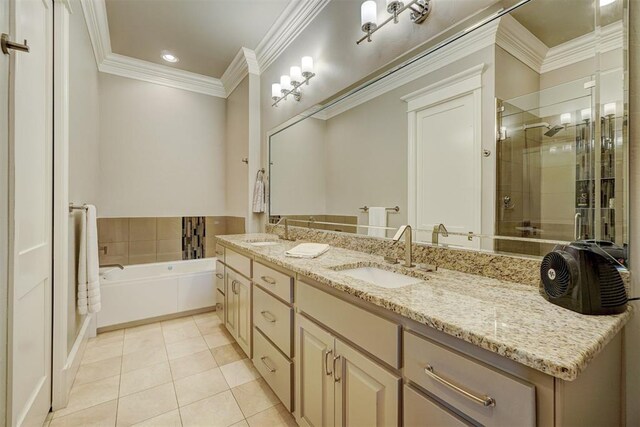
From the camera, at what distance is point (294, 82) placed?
95.7 inches

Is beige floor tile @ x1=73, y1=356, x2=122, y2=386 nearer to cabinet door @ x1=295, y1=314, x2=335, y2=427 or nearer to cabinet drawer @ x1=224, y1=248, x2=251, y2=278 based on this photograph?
cabinet drawer @ x1=224, y1=248, x2=251, y2=278

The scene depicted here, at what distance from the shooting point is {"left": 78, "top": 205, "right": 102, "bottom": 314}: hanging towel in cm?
193

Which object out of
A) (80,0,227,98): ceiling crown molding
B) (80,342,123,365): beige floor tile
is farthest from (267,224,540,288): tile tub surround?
(80,0,227,98): ceiling crown molding

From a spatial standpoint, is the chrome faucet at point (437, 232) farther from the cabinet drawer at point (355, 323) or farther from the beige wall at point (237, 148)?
the beige wall at point (237, 148)

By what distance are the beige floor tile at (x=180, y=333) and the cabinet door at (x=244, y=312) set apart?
0.69 m

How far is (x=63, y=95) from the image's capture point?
1620mm

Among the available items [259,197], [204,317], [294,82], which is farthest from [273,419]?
[294,82]

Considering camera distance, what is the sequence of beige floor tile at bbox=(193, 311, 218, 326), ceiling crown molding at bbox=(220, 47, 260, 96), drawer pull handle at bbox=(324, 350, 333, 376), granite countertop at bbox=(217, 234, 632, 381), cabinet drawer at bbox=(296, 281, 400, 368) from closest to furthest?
granite countertop at bbox=(217, 234, 632, 381), cabinet drawer at bbox=(296, 281, 400, 368), drawer pull handle at bbox=(324, 350, 333, 376), beige floor tile at bbox=(193, 311, 218, 326), ceiling crown molding at bbox=(220, 47, 260, 96)

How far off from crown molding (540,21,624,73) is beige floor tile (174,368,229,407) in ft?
7.71

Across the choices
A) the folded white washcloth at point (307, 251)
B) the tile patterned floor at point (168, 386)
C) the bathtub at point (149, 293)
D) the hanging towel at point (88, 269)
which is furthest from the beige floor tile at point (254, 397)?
the bathtub at point (149, 293)

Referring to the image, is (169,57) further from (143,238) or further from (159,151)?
(143,238)

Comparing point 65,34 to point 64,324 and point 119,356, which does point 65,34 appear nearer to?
point 64,324

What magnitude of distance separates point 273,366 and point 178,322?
5.66ft

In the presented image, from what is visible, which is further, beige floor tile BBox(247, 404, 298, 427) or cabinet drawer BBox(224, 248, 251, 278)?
cabinet drawer BBox(224, 248, 251, 278)
